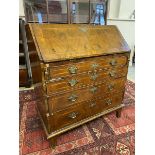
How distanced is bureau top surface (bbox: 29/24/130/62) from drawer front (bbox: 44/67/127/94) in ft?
0.71

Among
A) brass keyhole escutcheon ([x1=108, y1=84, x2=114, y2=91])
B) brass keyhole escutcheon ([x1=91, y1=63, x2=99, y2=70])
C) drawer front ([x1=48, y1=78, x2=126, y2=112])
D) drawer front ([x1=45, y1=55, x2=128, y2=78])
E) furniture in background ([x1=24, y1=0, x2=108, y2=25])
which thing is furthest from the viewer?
furniture in background ([x1=24, y1=0, x2=108, y2=25])

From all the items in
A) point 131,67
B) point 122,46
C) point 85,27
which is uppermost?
point 85,27

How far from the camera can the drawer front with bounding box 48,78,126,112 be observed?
1.52 m

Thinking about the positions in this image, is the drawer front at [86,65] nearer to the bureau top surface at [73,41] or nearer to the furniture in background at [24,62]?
the bureau top surface at [73,41]

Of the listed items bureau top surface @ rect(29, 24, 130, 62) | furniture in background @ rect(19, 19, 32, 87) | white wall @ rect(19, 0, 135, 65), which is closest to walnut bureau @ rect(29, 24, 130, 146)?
bureau top surface @ rect(29, 24, 130, 62)

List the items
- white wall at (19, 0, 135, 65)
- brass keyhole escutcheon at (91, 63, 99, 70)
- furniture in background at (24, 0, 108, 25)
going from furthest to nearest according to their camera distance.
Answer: white wall at (19, 0, 135, 65) → furniture in background at (24, 0, 108, 25) → brass keyhole escutcheon at (91, 63, 99, 70)

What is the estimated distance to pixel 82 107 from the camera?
5.69ft

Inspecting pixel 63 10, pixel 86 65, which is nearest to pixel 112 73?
pixel 86 65

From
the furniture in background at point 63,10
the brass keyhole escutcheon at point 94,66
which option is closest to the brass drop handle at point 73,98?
the brass keyhole escutcheon at point 94,66

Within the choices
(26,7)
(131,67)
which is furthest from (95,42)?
(131,67)

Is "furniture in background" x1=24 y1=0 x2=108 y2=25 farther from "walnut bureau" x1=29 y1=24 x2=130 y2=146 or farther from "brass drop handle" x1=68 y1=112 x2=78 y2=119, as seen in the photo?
"brass drop handle" x1=68 y1=112 x2=78 y2=119
